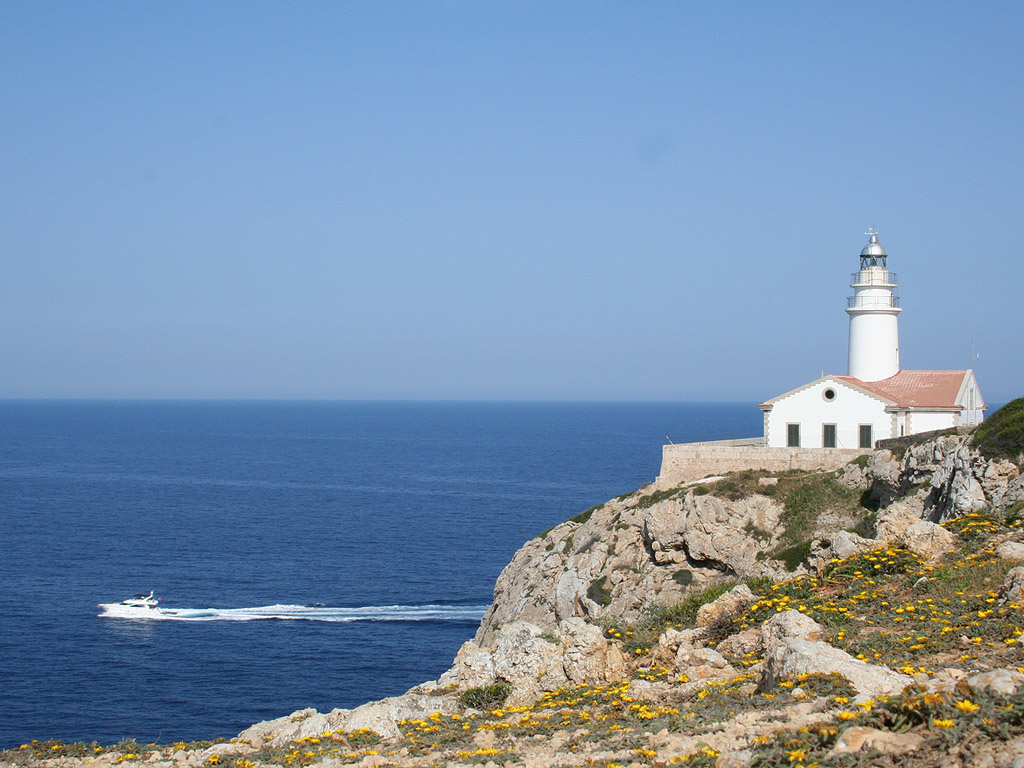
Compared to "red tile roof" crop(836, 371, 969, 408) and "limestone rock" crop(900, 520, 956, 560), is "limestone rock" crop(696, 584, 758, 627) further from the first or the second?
"red tile roof" crop(836, 371, 969, 408)

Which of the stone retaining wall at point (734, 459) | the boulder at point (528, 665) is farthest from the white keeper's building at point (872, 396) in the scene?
the boulder at point (528, 665)

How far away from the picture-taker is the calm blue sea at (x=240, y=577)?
4491 cm

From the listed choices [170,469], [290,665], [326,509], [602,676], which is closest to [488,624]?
[290,665]

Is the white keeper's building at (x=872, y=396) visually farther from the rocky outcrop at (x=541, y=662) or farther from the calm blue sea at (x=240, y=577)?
the rocky outcrop at (x=541, y=662)

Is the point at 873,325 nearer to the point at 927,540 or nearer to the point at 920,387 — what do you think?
the point at 920,387

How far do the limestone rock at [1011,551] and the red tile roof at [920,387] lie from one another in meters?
25.5

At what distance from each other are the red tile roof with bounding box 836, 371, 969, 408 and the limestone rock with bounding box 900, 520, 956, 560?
24.2 m

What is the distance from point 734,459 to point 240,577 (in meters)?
41.8

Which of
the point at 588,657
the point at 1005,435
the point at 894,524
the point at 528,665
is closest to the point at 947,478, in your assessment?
the point at 1005,435

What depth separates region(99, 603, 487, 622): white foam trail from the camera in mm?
58094

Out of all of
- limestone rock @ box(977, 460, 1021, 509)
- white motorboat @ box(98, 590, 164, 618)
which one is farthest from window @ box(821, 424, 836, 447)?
white motorboat @ box(98, 590, 164, 618)

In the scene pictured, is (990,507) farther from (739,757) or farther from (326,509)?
(326,509)

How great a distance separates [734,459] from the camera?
4247cm

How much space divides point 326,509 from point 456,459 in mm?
58591
